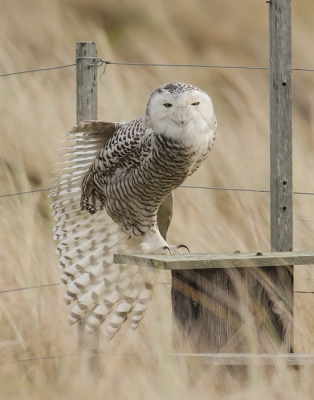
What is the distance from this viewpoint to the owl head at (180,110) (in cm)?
282

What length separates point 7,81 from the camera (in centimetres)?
568

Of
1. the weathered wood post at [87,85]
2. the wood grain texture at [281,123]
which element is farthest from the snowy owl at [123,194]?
the wood grain texture at [281,123]

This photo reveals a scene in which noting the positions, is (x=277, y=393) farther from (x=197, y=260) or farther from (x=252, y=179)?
(x=252, y=179)

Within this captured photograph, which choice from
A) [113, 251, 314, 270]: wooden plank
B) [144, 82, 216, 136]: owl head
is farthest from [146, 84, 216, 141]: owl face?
[113, 251, 314, 270]: wooden plank

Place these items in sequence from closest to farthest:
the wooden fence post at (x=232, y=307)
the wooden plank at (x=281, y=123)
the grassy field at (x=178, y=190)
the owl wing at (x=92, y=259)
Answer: the grassy field at (x=178, y=190) < the wooden fence post at (x=232, y=307) < the wooden plank at (x=281, y=123) < the owl wing at (x=92, y=259)

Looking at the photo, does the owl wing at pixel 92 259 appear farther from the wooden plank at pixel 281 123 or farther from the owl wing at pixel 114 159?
the wooden plank at pixel 281 123

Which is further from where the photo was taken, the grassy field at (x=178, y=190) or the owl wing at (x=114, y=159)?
the owl wing at (x=114, y=159)

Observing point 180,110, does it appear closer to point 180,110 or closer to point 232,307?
point 180,110

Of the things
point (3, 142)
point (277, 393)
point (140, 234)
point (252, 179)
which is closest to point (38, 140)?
point (3, 142)

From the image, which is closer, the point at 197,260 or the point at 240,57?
the point at 197,260

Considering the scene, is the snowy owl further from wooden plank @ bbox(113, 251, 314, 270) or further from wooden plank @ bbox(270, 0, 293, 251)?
wooden plank @ bbox(270, 0, 293, 251)

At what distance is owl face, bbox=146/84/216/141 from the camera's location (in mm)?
2816

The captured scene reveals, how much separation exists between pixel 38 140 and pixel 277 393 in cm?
287

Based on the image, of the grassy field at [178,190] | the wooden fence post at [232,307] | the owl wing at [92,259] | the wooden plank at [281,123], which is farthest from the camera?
the owl wing at [92,259]
